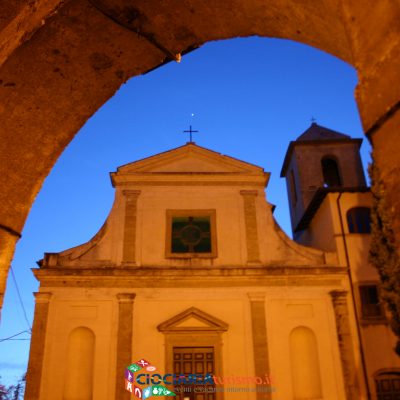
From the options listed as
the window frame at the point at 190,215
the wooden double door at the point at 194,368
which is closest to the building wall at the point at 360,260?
the window frame at the point at 190,215

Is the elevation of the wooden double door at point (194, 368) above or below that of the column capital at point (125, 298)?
below

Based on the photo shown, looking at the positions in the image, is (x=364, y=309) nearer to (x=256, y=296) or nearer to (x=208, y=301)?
(x=256, y=296)

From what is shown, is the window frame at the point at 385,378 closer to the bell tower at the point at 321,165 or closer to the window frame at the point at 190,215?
the window frame at the point at 190,215

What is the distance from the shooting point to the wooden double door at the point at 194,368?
46.4ft

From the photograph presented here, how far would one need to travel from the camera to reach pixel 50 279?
1516 cm

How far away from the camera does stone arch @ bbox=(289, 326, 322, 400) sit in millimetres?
14289

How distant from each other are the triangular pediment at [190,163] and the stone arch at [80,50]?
544 inches

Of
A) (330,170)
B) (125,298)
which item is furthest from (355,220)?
(125,298)

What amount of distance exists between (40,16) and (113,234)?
546 inches

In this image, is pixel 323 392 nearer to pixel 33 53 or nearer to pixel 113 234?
pixel 113 234

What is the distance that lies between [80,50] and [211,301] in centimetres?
1264

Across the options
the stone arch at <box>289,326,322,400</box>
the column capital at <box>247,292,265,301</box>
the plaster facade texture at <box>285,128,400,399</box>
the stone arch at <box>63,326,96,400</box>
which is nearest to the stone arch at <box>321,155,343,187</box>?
the plaster facade texture at <box>285,128,400,399</box>

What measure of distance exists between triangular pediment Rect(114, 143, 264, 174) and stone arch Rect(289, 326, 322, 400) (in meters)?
6.14

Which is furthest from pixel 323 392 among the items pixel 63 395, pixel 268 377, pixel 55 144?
pixel 55 144
